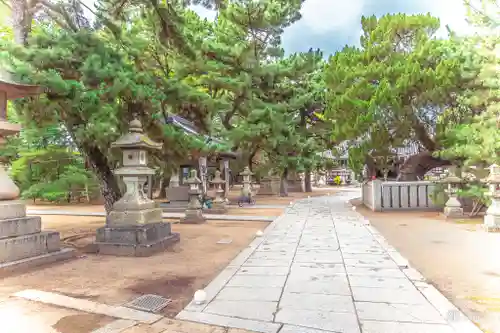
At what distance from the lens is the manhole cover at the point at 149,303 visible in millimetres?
3996

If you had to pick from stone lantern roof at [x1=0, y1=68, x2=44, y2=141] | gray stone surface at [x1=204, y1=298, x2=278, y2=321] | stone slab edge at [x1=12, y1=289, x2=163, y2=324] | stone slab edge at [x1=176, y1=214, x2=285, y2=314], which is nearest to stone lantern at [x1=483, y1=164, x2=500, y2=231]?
stone slab edge at [x1=176, y1=214, x2=285, y2=314]

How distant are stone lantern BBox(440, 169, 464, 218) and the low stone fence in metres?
1.86

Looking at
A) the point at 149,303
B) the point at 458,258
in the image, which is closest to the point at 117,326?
the point at 149,303

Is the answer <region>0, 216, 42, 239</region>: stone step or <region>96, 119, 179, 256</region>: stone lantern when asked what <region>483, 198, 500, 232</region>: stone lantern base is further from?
<region>0, 216, 42, 239</region>: stone step

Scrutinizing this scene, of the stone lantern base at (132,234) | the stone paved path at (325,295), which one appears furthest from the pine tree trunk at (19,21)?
the stone paved path at (325,295)

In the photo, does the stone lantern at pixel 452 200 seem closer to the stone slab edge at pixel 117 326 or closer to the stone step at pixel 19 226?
the stone slab edge at pixel 117 326

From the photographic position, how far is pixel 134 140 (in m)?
7.64

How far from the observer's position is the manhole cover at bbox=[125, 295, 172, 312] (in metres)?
4.00

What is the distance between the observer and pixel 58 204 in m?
20.9

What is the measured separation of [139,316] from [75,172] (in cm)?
1866

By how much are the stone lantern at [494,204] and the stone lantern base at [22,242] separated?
9.98m

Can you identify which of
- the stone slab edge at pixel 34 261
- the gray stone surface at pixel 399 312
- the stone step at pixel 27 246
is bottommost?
the gray stone surface at pixel 399 312

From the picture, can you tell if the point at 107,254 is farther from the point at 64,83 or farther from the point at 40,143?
the point at 40,143

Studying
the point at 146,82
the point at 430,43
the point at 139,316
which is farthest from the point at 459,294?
the point at 430,43
